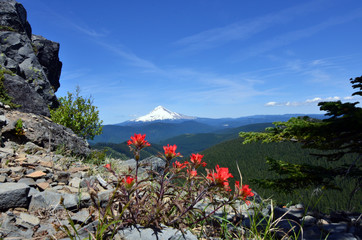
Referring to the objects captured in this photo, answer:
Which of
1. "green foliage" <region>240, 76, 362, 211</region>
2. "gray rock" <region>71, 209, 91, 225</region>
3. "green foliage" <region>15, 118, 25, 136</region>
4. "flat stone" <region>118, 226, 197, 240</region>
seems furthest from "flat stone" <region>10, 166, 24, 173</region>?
"green foliage" <region>240, 76, 362, 211</region>

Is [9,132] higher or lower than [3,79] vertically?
lower

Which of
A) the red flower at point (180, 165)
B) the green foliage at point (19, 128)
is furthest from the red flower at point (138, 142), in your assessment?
the green foliage at point (19, 128)

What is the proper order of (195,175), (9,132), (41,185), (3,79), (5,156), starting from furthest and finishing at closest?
1. (3,79)
2. (9,132)
3. (5,156)
4. (41,185)
5. (195,175)

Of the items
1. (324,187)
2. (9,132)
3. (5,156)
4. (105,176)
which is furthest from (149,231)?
(9,132)

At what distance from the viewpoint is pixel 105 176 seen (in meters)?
6.71

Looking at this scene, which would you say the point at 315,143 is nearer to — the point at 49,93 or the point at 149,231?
the point at 149,231

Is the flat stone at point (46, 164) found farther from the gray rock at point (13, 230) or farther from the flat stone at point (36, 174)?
the gray rock at point (13, 230)

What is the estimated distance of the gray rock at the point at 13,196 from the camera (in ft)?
11.7

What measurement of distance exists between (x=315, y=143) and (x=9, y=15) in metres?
29.2

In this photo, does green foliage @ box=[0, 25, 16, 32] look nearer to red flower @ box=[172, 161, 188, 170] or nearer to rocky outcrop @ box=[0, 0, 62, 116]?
rocky outcrop @ box=[0, 0, 62, 116]

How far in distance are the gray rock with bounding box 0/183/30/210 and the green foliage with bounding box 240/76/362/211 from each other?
17.4ft

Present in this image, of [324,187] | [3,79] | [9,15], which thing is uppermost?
[9,15]

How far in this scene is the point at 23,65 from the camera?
17969 millimetres

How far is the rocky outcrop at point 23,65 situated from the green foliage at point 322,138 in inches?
425
